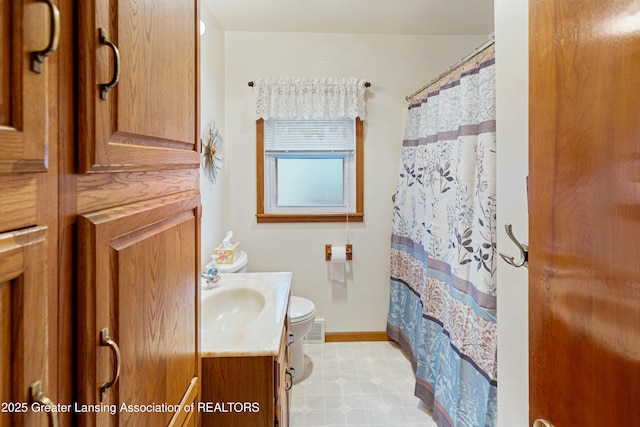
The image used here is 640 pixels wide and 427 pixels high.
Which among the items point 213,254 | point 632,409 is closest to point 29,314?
point 632,409

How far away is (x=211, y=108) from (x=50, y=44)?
6.73 ft

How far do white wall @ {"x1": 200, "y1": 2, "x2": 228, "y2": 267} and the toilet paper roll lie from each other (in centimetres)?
89

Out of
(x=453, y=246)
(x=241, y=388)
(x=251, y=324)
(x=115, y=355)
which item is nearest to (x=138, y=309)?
(x=115, y=355)

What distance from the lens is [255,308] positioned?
1.71 meters

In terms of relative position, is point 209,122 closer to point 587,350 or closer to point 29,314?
point 29,314

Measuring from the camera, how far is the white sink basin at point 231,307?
5.45ft

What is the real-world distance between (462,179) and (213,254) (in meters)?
1.56

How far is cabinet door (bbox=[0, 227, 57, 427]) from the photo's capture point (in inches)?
13.7

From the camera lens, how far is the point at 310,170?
2.80 meters

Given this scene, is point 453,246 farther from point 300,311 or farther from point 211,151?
point 211,151

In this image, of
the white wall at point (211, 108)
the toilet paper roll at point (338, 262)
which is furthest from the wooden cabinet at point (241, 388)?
the toilet paper roll at point (338, 262)

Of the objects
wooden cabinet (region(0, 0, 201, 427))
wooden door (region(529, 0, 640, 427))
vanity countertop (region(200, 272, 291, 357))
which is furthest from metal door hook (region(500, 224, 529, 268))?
wooden cabinet (region(0, 0, 201, 427))

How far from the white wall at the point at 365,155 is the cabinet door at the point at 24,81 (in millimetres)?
2310

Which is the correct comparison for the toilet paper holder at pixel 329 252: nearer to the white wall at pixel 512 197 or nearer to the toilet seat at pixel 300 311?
the toilet seat at pixel 300 311
